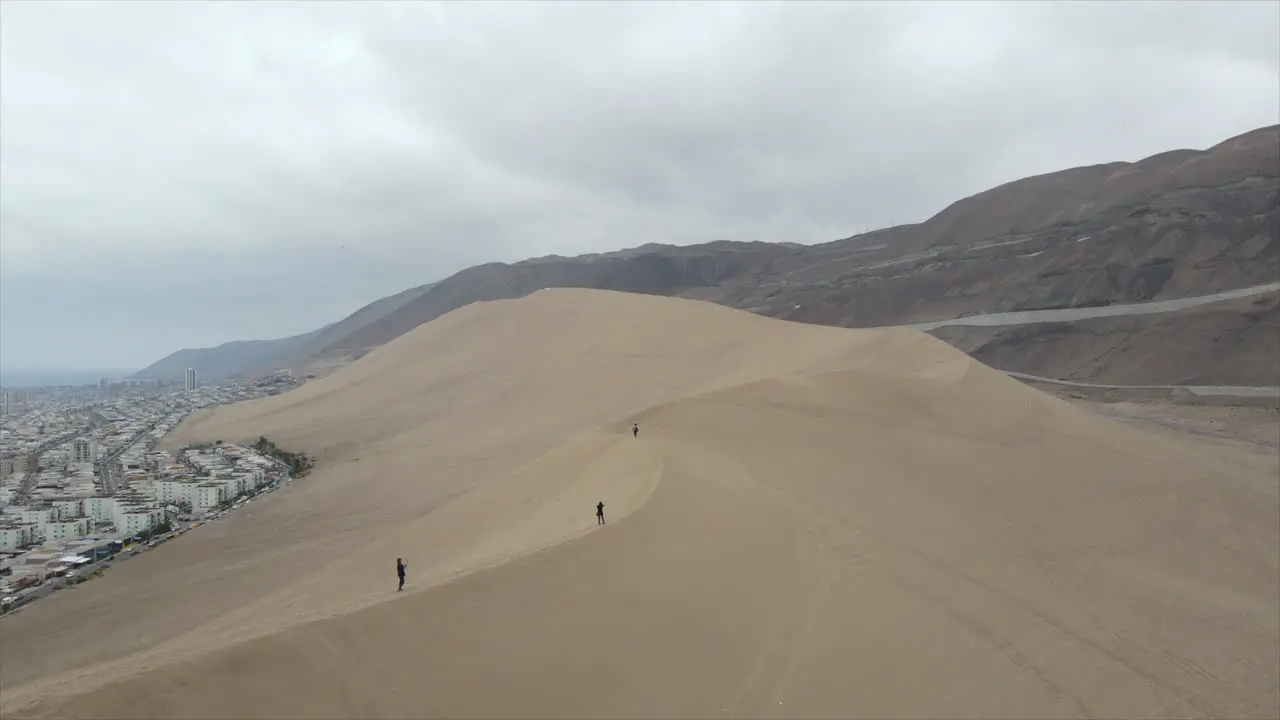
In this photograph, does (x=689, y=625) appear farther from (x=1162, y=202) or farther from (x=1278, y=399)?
(x=1162, y=202)

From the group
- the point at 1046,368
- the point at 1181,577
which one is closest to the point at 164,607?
the point at 1181,577

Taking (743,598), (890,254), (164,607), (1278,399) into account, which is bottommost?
(1278,399)

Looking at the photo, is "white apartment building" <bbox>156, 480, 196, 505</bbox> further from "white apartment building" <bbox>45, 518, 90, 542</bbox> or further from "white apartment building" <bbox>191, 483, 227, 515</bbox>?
"white apartment building" <bbox>45, 518, 90, 542</bbox>

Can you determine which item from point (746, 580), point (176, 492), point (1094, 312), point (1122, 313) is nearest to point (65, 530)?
point (176, 492)

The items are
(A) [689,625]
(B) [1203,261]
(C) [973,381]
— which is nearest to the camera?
(A) [689,625]

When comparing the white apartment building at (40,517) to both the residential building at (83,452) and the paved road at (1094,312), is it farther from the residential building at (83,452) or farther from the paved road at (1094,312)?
the paved road at (1094,312)

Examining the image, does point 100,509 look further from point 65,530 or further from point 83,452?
point 83,452

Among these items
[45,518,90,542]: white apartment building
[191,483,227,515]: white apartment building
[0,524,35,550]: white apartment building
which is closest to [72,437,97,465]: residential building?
[191,483,227,515]: white apartment building
